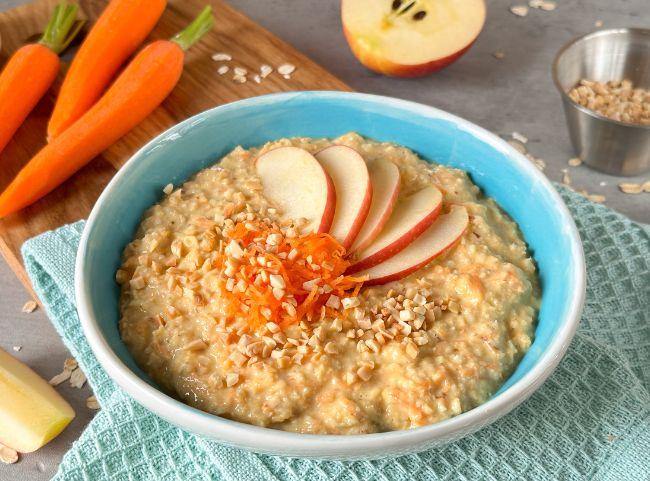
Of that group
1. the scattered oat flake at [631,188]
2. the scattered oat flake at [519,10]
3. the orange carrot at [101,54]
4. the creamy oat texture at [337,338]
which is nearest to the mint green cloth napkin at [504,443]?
the creamy oat texture at [337,338]

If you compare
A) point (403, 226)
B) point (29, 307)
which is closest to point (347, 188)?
point (403, 226)

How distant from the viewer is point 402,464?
234 cm

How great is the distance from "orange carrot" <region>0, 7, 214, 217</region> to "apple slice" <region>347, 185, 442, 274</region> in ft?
4.73

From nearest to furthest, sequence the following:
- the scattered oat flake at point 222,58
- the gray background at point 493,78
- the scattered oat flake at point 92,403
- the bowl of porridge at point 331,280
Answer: the bowl of porridge at point 331,280 < the scattered oat flake at point 92,403 < the gray background at point 493,78 < the scattered oat flake at point 222,58

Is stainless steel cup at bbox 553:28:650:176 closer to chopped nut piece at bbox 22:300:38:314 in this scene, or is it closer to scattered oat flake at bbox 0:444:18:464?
chopped nut piece at bbox 22:300:38:314

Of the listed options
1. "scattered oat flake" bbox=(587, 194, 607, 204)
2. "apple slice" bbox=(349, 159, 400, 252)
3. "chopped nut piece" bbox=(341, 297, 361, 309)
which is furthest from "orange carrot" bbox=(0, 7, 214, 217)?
"scattered oat flake" bbox=(587, 194, 607, 204)

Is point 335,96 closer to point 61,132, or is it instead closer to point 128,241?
point 128,241

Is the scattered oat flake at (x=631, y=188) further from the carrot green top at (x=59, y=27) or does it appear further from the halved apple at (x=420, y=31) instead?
the carrot green top at (x=59, y=27)

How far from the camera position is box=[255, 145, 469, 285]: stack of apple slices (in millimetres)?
2393

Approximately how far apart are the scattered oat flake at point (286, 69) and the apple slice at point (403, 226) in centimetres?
143

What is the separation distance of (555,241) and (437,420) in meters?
0.71

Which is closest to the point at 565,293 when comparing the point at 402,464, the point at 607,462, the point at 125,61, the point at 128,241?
the point at 607,462

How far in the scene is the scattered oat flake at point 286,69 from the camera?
3.79 metres

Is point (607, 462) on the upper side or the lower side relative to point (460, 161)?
lower
